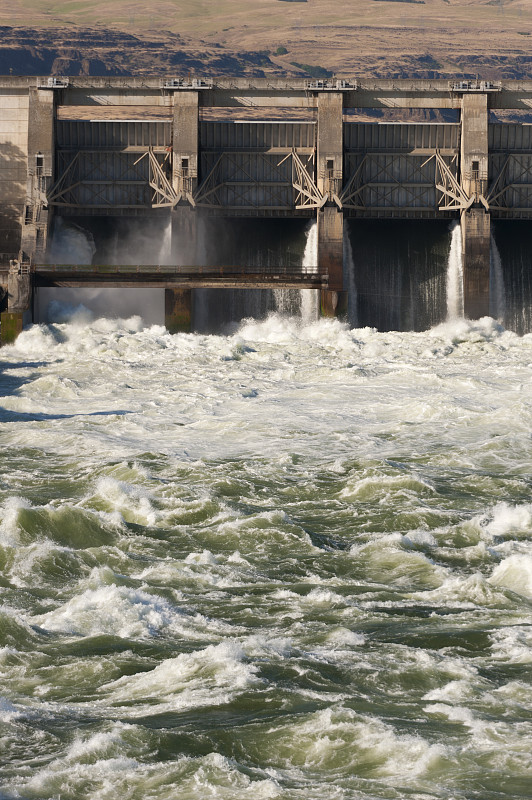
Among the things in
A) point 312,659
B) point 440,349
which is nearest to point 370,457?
point 312,659

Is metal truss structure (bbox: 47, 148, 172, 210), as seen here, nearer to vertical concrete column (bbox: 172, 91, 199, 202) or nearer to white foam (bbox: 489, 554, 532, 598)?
vertical concrete column (bbox: 172, 91, 199, 202)

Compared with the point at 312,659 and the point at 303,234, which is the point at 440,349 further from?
the point at 312,659

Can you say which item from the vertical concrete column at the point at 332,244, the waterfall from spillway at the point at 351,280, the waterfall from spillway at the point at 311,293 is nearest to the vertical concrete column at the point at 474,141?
the waterfall from spillway at the point at 351,280

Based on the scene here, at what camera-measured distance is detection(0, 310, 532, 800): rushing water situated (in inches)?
594

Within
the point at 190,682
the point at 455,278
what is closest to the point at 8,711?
the point at 190,682

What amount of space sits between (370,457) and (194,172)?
30.5 meters

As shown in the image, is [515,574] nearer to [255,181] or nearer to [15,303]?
[15,303]

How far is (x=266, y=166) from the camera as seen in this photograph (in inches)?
2414

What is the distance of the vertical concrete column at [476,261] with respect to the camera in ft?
192

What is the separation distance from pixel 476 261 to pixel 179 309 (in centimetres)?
1526

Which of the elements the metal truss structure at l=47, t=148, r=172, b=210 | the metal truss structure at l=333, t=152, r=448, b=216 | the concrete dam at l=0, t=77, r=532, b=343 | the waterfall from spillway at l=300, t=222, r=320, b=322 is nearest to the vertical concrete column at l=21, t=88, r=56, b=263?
the concrete dam at l=0, t=77, r=532, b=343

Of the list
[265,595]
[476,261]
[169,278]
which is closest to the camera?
[265,595]

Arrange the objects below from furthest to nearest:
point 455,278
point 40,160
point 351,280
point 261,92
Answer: point 351,280 < point 455,278 < point 261,92 < point 40,160

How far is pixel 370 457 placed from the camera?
32.1 m
